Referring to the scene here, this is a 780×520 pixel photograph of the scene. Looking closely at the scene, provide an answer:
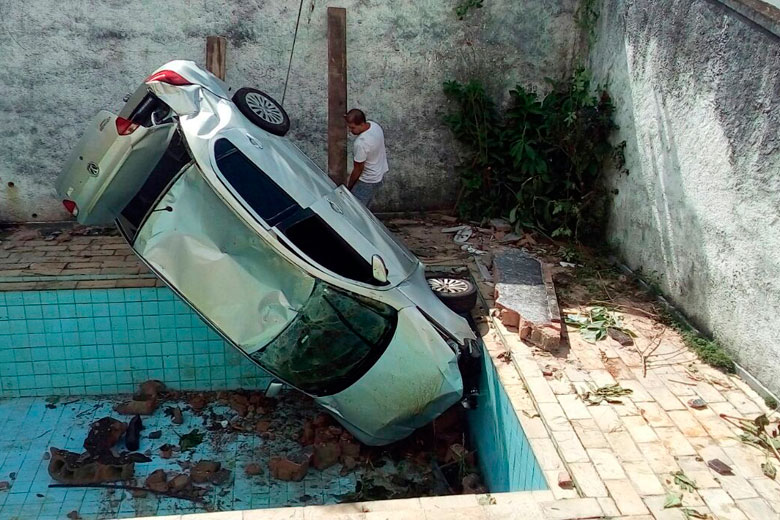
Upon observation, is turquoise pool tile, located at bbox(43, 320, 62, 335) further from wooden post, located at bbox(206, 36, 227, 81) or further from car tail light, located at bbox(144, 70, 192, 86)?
wooden post, located at bbox(206, 36, 227, 81)

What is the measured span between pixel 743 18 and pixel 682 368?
2812 millimetres

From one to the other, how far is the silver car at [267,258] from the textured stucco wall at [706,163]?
2.12 metres

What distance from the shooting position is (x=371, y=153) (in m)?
7.27

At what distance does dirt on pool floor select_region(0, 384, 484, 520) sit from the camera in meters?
5.17

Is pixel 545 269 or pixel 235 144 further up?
pixel 235 144

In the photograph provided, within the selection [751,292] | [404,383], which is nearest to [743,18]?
[751,292]

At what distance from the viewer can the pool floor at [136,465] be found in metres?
5.09

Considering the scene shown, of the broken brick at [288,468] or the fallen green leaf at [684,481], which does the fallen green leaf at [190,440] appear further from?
the fallen green leaf at [684,481]

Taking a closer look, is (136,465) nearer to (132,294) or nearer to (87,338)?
(87,338)

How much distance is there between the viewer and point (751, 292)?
199 inches

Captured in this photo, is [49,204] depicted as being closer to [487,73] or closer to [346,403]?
[346,403]

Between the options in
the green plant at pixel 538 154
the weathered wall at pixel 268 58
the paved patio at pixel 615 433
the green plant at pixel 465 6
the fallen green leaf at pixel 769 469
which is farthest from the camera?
the green plant at pixel 465 6

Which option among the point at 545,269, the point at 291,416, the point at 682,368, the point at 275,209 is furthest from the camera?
the point at 545,269

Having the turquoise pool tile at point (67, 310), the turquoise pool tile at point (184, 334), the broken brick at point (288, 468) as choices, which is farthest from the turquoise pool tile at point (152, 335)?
the broken brick at point (288, 468)
